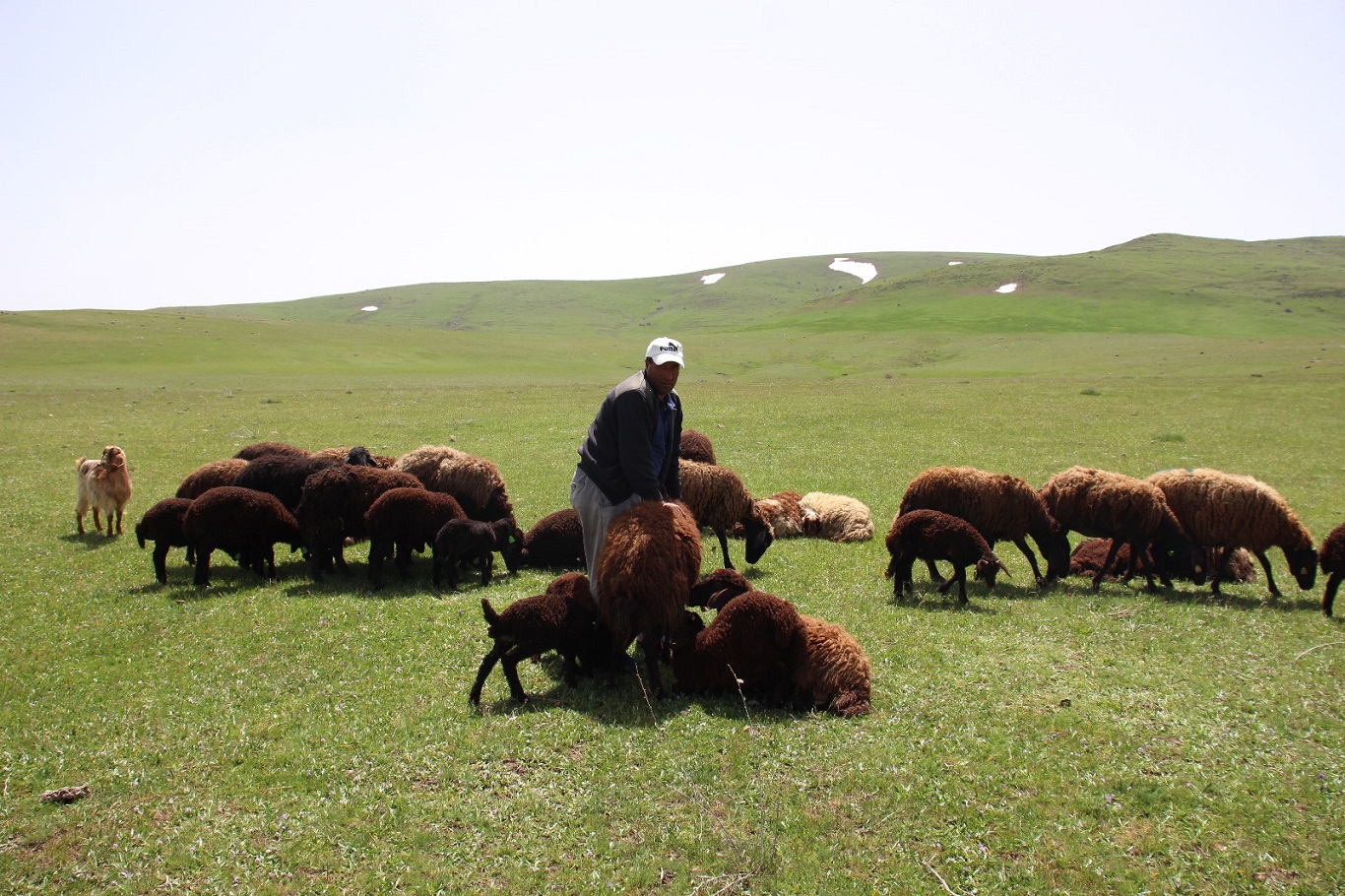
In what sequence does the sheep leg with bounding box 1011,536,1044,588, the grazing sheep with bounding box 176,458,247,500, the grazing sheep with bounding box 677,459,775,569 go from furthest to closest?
the grazing sheep with bounding box 176,458,247,500, the grazing sheep with bounding box 677,459,775,569, the sheep leg with bounding box 1011,536,1044,588

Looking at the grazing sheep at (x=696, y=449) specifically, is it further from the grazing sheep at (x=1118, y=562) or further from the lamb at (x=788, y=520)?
the grazing sheep at (x=1118, y=562)

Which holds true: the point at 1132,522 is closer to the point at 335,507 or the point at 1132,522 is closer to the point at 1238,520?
the point at 1238,520

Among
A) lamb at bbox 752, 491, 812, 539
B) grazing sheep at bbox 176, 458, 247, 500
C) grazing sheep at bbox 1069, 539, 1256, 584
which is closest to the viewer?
grazing sheep at bbox 1069, 539, 1256, 584

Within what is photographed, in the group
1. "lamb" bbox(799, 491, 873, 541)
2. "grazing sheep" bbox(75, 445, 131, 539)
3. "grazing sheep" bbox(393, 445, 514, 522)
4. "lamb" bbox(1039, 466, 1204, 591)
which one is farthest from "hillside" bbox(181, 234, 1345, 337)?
"grazing sheep" bbox(75, 445, 131, 539)

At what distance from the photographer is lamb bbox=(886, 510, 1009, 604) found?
10344 millimetres

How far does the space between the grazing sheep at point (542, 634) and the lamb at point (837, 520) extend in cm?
728

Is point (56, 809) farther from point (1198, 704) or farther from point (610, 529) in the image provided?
point (1198, 704)

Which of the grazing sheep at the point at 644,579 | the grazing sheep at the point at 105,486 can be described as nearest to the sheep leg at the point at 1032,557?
the grazing sheep at the point at 644,579

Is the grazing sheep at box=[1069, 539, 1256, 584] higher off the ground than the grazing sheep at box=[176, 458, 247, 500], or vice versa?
the grazing sheep at box=[176, 458, 247, 500]

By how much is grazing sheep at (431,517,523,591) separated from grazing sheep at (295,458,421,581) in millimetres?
1303

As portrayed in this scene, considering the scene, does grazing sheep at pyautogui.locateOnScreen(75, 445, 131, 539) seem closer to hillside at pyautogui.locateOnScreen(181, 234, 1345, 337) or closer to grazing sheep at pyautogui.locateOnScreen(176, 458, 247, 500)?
grazing sheep at pyautogui.locateOnScreen(176, 458, 247, 500)

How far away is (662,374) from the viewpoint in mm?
7453

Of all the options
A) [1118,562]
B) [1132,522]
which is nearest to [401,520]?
[1132,522]

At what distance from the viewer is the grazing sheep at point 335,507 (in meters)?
11.2
